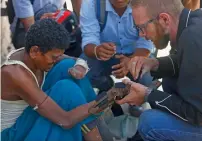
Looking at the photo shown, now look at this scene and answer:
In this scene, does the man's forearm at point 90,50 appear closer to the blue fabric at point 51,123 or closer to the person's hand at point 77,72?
the person's hand at point 77,72

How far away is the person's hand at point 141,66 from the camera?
2.57 metres

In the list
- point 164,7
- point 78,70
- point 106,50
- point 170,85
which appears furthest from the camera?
point 106,50

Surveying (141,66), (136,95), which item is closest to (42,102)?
(136,95)

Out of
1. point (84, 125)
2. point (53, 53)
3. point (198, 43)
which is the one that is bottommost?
point (84, 125)

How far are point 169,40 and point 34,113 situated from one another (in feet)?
3.08

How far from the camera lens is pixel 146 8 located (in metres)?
2.27

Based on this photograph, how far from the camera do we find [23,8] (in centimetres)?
331

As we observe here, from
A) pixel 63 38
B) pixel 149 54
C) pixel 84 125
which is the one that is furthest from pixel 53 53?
pixel 149 54

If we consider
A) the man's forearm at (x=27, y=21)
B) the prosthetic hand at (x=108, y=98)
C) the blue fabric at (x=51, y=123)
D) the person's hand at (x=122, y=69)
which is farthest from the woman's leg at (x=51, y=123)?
the man's forearm at (x=27, y=21)

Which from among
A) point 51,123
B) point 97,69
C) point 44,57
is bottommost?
point 97,69

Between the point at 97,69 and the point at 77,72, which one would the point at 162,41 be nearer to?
the point at 77,72

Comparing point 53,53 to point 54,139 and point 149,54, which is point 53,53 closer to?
point 54,139

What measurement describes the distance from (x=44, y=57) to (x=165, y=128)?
0.84m

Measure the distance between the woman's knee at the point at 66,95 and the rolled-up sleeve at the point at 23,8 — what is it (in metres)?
1.09
